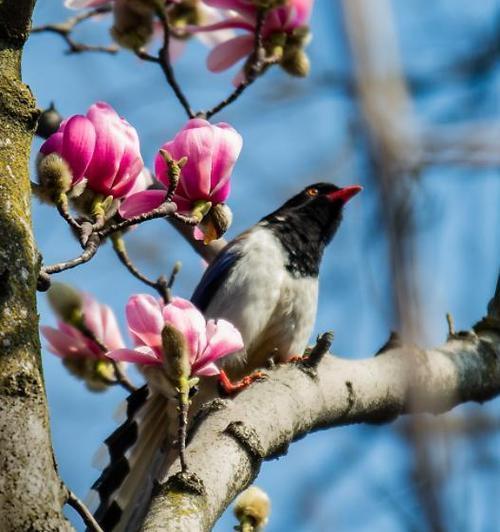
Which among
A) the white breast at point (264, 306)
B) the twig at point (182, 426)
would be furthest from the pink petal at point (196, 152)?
the white breast at point (264, 306)

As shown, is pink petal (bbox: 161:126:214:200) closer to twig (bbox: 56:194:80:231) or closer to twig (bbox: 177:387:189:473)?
twig (bbox: 56:194:80:231)

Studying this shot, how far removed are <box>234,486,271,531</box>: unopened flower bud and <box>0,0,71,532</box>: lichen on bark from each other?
86cm

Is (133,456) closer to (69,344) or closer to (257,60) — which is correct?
(69,344)

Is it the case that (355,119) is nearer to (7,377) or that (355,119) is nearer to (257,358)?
(7,377)

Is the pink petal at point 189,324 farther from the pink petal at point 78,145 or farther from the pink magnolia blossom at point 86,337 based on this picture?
the pink magnolia blossom at point 86,337

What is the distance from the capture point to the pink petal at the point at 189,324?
226 centimetres

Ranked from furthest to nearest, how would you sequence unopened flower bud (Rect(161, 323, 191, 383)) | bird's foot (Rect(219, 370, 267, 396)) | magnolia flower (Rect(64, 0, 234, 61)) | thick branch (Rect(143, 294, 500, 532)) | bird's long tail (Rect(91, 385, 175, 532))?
1. magnolia flower (Rect(64, 0, 234, 61))
2. bird's long tail (Rect(91, 385, 175, 532))
3. bird's foot (Rect(219, 370, 267, 396))
4. unopened flower bud (Rect(161, 323, 191, 383))
5. thick branch (Rect(143, 294, 500, 532))

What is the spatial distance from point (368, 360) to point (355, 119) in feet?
5.79

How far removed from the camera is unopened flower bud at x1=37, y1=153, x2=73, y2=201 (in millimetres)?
2156

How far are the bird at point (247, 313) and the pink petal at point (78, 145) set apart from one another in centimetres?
82

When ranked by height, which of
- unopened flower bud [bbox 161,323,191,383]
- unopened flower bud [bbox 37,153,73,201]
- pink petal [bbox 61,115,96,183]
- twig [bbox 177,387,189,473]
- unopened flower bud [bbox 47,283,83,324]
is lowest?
twig [bbox 177,387,189,473]

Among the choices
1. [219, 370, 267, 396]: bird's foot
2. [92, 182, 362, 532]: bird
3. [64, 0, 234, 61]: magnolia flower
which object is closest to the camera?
[219, 370, 267, 396]: bird's foot

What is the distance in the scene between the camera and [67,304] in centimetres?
324

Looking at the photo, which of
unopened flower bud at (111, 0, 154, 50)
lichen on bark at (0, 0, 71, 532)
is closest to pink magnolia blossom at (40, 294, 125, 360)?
unopened flower bud at (111, 0, 154, 50)
